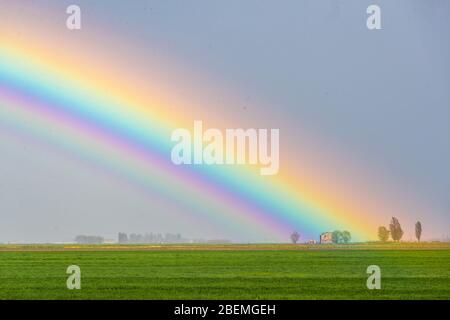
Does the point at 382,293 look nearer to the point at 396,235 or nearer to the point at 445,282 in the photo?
the point at 445,282

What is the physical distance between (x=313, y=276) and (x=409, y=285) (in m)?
5.78

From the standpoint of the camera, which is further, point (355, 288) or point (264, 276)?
point (264, 276)

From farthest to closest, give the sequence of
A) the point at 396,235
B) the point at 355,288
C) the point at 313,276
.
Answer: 1. the point at 396,235
2. the point at 313,276
3. the point at 355,288

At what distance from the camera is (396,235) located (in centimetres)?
13275
